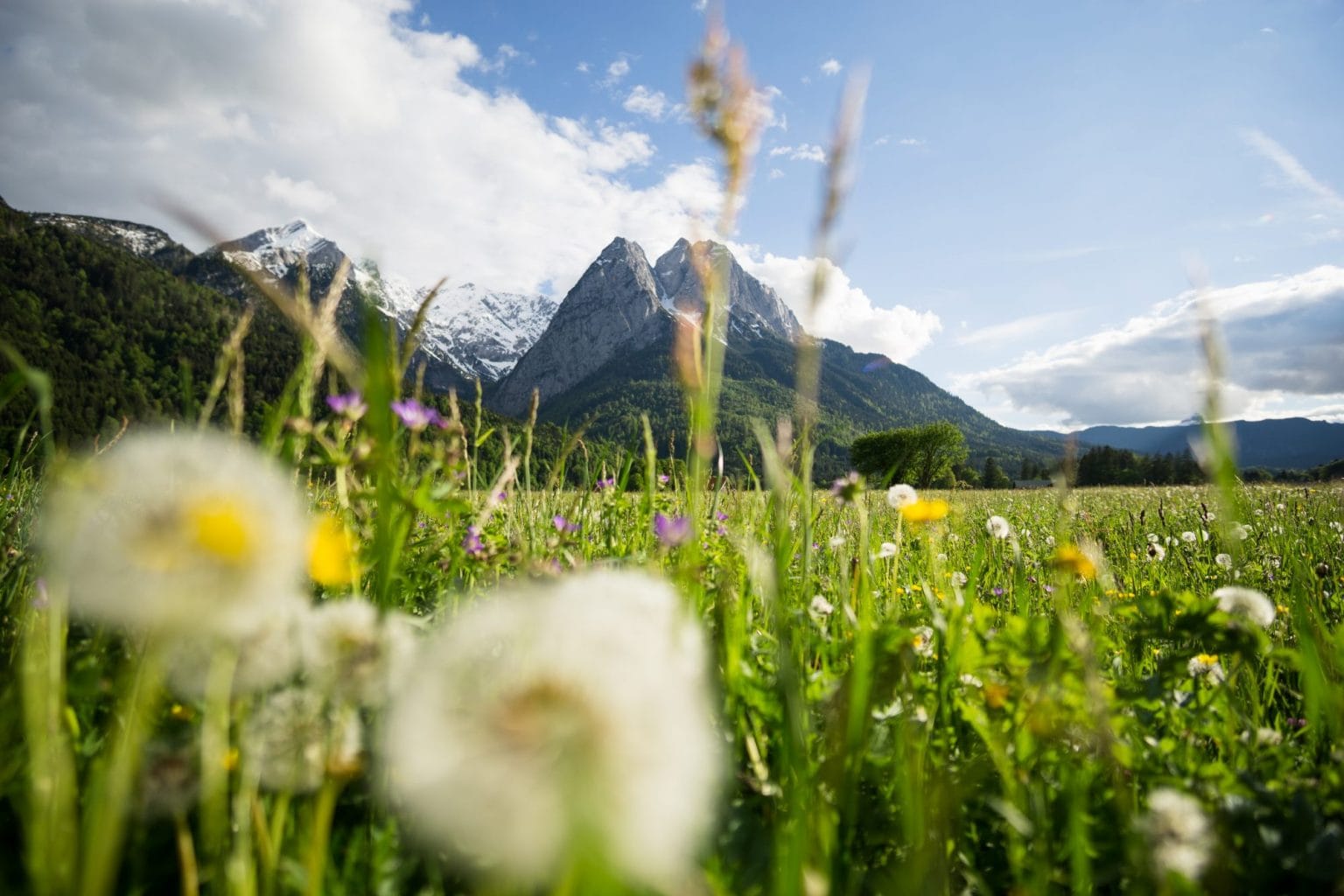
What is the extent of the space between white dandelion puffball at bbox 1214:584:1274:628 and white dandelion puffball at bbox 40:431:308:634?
1.91 metres

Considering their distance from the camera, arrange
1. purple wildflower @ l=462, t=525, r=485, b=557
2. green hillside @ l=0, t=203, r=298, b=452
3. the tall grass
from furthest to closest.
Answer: green hillside @ l=0, t=203, r=298, b=452 < purple wildflower @ l=462, t=525, r=485, b=557 < the tall grass

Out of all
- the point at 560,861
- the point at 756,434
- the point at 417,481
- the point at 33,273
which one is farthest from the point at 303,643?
the point at 33,273

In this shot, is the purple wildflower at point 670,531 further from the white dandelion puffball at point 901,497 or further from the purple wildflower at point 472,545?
the white dandelion puffball at point 901,497

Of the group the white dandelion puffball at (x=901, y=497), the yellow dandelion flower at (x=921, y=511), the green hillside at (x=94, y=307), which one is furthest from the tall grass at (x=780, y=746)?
the green hillside at (x=94, y=307)

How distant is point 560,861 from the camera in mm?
580

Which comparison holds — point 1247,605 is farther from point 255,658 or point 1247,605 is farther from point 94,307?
point 94,307

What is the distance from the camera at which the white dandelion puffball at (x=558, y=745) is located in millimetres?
572

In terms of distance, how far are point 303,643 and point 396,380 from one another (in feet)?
1.45

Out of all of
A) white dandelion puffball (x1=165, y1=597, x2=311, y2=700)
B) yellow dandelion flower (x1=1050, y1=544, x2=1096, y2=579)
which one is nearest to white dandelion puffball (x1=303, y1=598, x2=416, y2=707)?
white dandelion puffball (x1=165, y1=597, x2=311, y2=700)

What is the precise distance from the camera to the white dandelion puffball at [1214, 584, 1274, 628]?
1.51 metres

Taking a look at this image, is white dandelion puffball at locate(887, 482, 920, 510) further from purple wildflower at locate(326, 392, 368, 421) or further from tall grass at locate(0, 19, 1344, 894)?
purple wildflower at locate(326, 392, 368, 421)

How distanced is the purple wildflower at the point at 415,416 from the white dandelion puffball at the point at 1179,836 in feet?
5.05

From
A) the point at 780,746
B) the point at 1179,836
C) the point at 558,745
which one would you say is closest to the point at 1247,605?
the point at 1179,836

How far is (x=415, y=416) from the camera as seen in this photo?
4.99ft
